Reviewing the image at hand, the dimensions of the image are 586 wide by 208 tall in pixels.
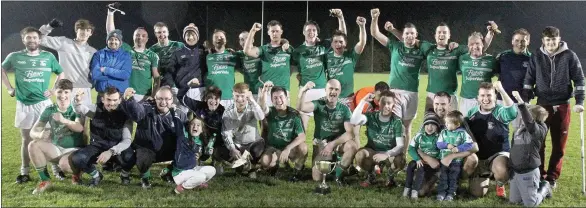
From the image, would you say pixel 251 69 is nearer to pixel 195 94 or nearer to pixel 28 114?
pixel 195 94

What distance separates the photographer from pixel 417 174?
4.76 meters

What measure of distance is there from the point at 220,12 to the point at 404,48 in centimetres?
1748

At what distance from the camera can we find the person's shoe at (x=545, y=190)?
4765mm

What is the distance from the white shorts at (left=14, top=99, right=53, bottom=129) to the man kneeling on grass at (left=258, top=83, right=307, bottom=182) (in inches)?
86.0

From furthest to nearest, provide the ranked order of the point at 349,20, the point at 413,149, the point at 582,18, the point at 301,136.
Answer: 1. the point at 582,18
2. the point at 349,20
3. the point at 301,136
4. the point at 413,149

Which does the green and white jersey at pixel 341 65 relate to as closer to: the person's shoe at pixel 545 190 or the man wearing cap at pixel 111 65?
the man wearing cap at pixel 111 65

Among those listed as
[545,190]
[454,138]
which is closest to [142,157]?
[454,138]

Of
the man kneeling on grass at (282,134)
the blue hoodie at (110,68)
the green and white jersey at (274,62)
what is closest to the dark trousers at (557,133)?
the man kneeling on grass at (282,134)

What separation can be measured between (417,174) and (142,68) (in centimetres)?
320

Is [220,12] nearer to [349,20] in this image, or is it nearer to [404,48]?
[349,20]

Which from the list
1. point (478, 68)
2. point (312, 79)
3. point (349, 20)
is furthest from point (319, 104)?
point (349, 20)

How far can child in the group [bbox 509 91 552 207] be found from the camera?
14.8ft

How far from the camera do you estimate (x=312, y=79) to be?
6492mm

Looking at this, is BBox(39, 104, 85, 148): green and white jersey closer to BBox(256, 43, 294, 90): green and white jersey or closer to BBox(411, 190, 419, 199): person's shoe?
BBox(256, 43, 294, 90): green and white jersey
